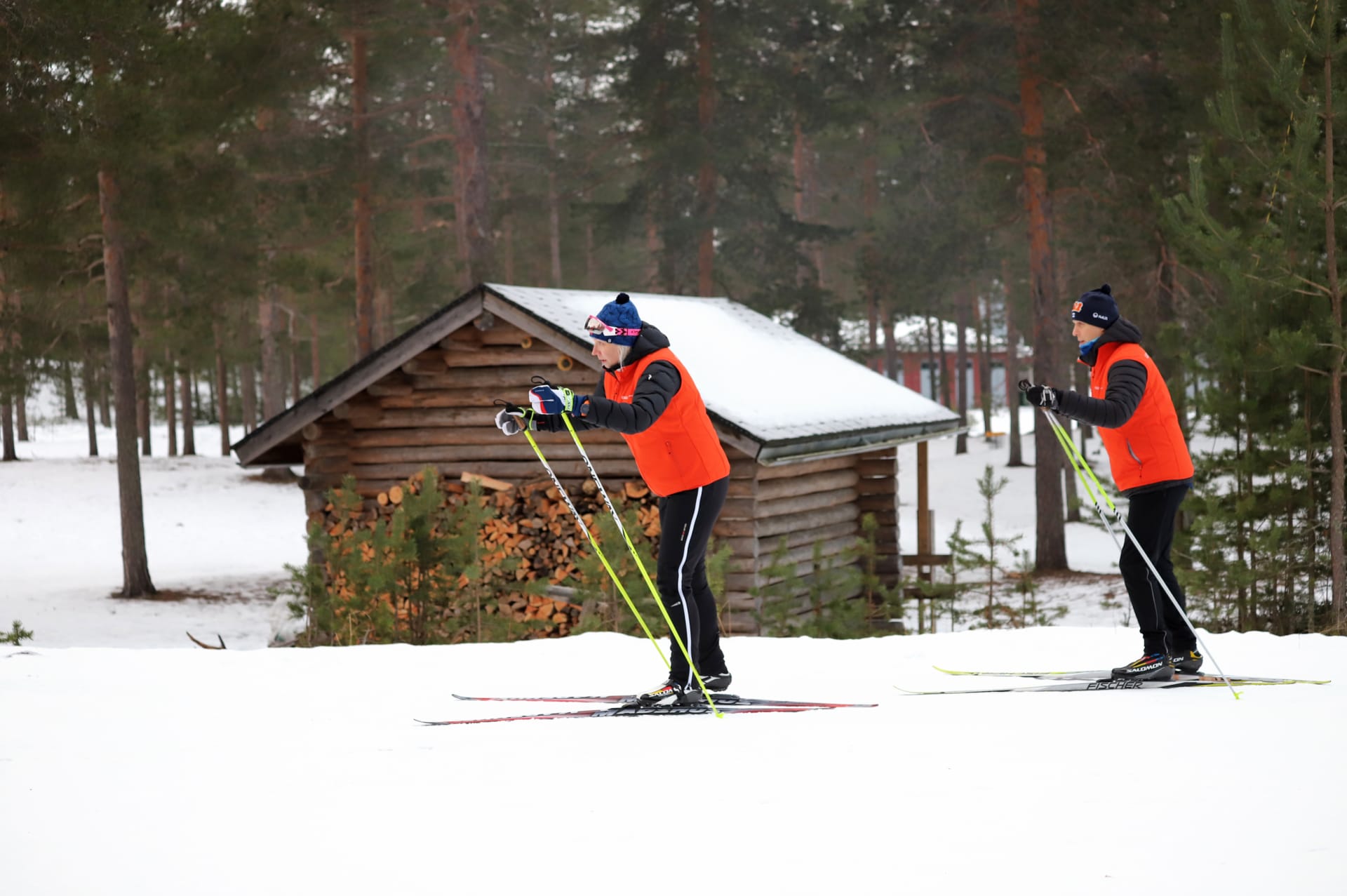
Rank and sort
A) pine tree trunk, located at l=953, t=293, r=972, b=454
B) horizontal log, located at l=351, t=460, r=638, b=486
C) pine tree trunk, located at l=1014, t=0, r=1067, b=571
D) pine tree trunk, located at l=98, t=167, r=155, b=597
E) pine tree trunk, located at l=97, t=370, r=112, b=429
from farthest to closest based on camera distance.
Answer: pine tree trunk, located at l=953, t=293, r=972, b=454 < pine tree trunk, located at l=97, t=370, r=112, b=429 < pine tree trunk, located at l=1014, t=0, r=1067, b=571 < pine tree trunk, located at l=98, t=167, r=155, b=597 < horizontal log, located at l=351, t=460, r=638, b=486

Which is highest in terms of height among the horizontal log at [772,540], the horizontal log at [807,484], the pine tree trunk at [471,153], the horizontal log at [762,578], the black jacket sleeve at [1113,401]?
the pine tree trunk at [471,153]

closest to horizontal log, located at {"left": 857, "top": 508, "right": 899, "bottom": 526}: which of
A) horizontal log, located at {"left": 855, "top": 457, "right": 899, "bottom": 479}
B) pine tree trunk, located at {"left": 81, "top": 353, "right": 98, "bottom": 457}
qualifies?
horizontal log, located at {"left": 855, "top": 457, "right": 899, "bottom": 479}

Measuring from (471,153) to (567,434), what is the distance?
12.3 meters

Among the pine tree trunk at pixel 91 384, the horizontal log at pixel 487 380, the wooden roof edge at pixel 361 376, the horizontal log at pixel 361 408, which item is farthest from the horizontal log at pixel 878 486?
the pine tree trunk at pixel 91 384

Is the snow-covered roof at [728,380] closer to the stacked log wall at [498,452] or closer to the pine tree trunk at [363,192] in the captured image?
the stacked log wall at [498,452]

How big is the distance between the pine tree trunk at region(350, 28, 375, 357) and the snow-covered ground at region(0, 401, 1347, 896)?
17.0 metres

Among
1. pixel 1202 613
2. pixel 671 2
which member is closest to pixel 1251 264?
pixel 1202 613

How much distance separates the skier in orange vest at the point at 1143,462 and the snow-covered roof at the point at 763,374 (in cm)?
430

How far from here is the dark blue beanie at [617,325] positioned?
19.7ft

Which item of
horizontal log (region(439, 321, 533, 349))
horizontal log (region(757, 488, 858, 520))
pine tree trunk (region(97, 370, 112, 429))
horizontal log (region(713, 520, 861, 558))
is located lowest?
horizontal log (region(713, 520, 861, 558))

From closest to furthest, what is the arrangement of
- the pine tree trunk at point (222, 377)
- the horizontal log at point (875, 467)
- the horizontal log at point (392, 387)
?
the horizontal log at point (392, 387) → the horizontal log at point (875, 467) → the pine tree trunk at point (222, 377)

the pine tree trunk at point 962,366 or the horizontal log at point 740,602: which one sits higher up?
the pine tree trunk at point 962,366

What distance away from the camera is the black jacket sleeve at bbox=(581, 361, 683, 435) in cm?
561

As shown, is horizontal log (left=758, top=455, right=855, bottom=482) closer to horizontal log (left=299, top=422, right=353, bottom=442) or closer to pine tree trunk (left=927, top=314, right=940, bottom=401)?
horizontal log (left=299, top=422, right=353, bottom=442)
